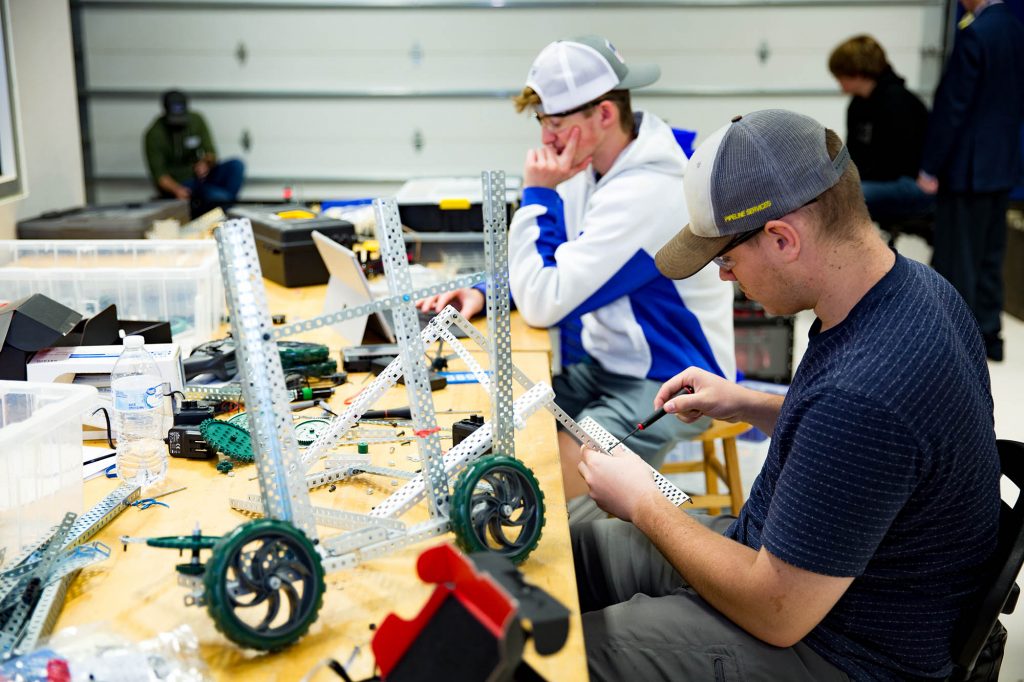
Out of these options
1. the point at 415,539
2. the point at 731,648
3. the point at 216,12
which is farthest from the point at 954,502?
the point at 216,12

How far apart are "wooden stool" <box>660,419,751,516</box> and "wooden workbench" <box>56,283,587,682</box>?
3.21 feet

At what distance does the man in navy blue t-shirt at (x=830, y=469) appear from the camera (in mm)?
1184

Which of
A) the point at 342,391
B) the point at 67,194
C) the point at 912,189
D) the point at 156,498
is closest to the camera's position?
the point at 156,498

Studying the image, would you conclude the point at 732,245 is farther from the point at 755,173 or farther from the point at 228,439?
the point at 228,439

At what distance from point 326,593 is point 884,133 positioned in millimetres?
4852

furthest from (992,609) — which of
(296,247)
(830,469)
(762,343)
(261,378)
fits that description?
(762,343)

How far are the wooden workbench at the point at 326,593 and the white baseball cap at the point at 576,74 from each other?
1011 millimetres

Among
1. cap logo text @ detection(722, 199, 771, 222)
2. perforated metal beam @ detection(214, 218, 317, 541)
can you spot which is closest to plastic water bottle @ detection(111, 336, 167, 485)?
perforated metal beam @ detection(214, 218, 317, 541)

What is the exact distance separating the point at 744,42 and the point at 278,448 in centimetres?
616

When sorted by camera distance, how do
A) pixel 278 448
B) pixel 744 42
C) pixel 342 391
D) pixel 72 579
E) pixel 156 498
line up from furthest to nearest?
pixel 744 42 → pixel 342 391 → pixel 156 498 → pixel 72 579 → pixel 278 448

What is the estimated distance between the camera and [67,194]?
14.0 feet

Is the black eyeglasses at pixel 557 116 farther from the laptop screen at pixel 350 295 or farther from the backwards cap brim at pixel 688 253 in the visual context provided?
the backwards cap brim at pixel 688 253

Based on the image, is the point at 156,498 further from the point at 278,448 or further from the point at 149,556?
the point at 278,448

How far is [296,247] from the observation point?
114 inches
